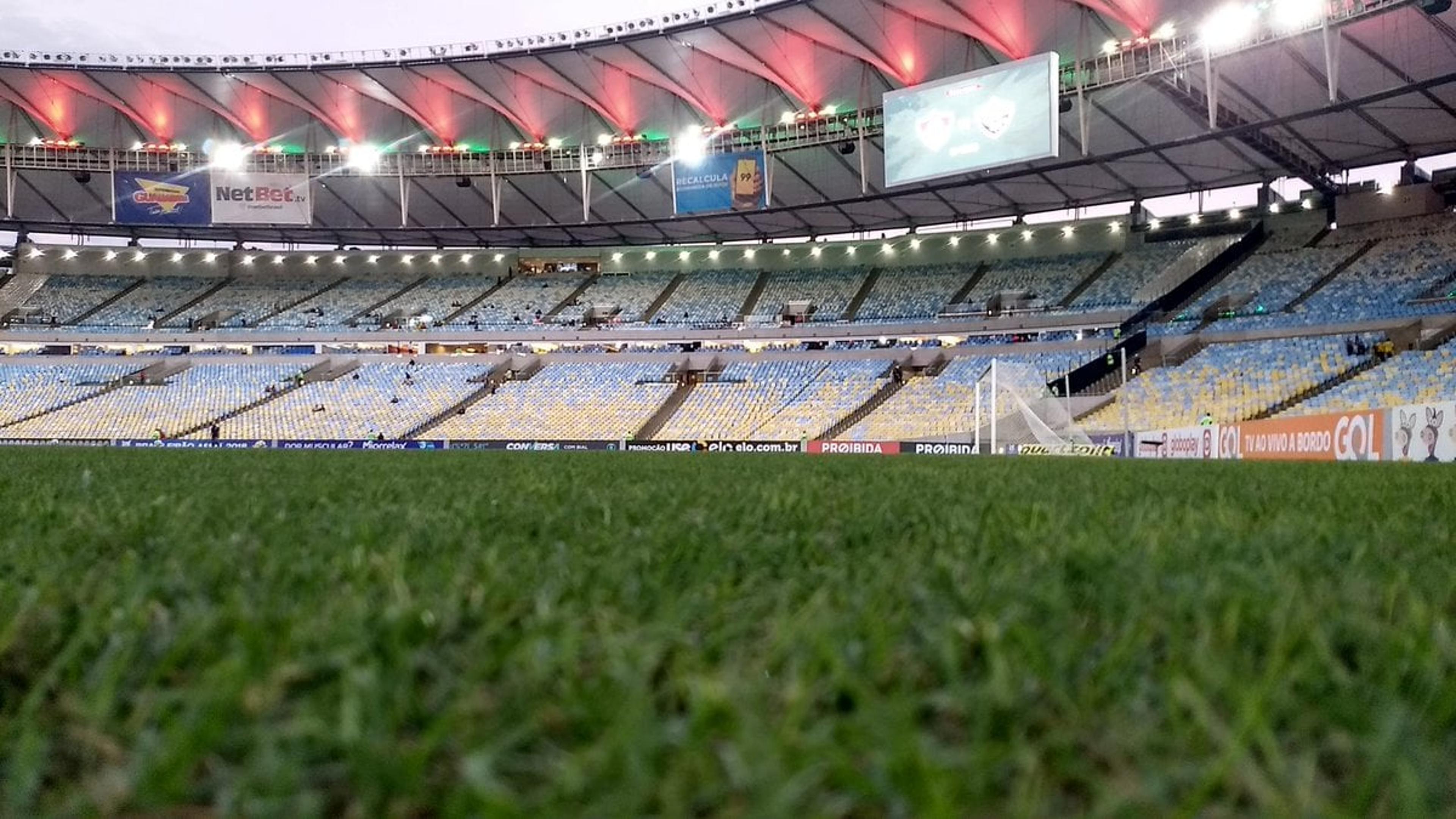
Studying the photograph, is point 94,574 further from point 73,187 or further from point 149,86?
point 73,187

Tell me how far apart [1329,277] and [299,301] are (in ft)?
151

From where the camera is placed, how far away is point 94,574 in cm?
189

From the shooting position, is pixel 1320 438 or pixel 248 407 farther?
pixel 248 407

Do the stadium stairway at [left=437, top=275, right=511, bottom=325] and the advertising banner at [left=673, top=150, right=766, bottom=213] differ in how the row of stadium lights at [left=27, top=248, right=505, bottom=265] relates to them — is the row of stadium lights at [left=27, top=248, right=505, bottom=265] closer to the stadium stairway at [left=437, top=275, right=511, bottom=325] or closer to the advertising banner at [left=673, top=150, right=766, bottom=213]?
the stadium stairway at [left=437, top=275, right=511, bottom=325]

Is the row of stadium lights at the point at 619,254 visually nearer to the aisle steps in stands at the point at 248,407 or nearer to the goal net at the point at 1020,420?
the aisle steps in stands at the point at 248,407

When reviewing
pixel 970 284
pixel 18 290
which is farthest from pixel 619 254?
pixel 18 290

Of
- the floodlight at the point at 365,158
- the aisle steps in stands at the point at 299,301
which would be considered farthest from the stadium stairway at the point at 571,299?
the aisle steps in stands at the point at 299,301

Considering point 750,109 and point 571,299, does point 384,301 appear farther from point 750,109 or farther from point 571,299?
point 750,109

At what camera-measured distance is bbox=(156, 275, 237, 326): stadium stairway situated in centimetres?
4781

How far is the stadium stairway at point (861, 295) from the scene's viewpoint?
143 ft

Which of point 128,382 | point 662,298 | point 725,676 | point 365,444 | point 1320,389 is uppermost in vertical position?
point 662,298

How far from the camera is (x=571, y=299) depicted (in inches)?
1929

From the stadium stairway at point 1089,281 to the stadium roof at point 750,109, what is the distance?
9.75 ft

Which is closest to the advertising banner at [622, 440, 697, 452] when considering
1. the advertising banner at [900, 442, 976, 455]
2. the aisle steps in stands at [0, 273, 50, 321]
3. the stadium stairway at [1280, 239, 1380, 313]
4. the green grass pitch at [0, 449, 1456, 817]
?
the advertising banner at [900, 442, 976, 455]
